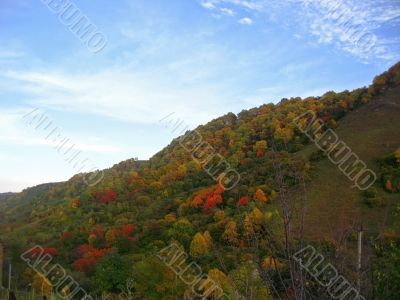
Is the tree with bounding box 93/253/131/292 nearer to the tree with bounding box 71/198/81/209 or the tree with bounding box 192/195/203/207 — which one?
the tree with bounding box 192/195/203/207

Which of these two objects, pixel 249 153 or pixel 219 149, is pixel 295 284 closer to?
pixel 249 153

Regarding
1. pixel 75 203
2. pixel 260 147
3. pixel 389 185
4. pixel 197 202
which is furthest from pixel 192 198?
pixel 389 185

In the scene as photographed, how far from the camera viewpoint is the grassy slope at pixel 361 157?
43.9m

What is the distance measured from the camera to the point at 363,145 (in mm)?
63375

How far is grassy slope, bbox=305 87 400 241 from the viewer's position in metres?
43.9

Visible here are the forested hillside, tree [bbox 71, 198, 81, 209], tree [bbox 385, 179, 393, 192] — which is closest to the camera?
the forested hillside

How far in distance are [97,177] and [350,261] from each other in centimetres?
10611

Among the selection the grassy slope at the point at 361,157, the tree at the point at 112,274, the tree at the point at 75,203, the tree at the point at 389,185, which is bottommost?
the tree at the point at 389,185

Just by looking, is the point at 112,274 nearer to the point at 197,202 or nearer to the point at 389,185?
the point at 197,202

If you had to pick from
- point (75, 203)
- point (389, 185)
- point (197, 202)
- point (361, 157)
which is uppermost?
point (75, 203)

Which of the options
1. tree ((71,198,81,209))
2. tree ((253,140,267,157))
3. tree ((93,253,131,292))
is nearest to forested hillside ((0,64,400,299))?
tree ((93,253,131,292))

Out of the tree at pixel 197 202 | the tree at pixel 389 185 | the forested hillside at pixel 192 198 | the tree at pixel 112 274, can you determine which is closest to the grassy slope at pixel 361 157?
the forested hillside at pixel 192 198

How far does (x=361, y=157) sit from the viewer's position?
6028 cm

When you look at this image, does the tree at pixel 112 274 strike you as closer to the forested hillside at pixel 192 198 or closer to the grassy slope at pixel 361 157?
the forested hillside at pixel 192 198
